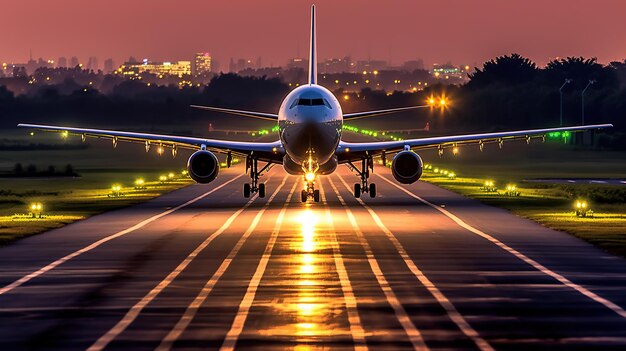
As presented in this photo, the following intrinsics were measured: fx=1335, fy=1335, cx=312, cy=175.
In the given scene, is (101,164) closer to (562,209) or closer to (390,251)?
(562,209)

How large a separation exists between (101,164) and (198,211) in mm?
60602

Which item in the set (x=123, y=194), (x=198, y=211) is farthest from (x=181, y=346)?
(x=123, y=194)

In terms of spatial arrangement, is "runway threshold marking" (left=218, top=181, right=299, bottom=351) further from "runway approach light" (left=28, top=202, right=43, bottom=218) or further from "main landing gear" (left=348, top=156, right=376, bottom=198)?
"main landing gear" (left=348, top=156, right=376, bottom=198)

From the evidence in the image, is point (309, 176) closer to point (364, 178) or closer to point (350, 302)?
point (364, 178)

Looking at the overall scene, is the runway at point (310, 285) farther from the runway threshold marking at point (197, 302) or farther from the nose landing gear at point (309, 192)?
the nose landing gear at point (309, 192)

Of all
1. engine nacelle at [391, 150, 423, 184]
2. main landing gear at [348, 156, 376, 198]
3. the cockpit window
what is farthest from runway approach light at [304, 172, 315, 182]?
main landing gear at [348, 156, 376, 198]

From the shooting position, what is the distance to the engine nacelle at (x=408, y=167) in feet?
196

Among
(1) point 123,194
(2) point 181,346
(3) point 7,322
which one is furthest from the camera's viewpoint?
(1) point 123,194

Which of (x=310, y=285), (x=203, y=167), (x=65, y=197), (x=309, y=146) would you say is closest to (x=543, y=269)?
(x=310, y=285)

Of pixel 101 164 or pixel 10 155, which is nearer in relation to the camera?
pixel 101 164

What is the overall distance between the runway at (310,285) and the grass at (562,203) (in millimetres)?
1235

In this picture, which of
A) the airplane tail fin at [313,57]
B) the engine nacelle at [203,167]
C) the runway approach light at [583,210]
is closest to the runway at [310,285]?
the runway approach light at [583,210]

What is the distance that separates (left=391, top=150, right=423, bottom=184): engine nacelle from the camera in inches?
2351

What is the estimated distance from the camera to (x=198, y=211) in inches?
2238
